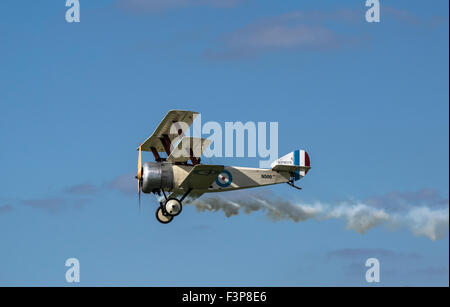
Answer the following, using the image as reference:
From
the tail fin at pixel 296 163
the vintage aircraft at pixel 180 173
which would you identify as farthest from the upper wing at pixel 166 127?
the tail fin at pixel 296 163

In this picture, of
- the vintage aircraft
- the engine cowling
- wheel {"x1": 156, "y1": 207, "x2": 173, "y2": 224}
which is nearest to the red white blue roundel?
the vintage aircraft

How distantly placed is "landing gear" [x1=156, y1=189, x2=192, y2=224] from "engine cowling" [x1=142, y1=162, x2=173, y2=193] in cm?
61

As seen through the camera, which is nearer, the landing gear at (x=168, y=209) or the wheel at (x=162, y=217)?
the landing gear at (x=168, y=209)

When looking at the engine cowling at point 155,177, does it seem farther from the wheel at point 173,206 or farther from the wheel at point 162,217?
the wheel at point 162,217

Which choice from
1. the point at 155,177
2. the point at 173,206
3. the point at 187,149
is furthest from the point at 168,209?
the point at 187,149

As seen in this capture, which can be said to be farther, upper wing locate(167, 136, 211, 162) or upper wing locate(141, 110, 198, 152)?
upper wing locate(167, 136, 211, 162)

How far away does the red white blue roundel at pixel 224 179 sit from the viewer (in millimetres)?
47625

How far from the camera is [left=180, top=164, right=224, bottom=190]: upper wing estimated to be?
149 ft

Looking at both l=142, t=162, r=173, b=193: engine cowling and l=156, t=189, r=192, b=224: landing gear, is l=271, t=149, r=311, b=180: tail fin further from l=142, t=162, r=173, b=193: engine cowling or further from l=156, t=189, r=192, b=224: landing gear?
l=142, t=162, r=173, b=193: engine cowling

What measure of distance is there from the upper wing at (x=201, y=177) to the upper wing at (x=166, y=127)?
6.65 feet

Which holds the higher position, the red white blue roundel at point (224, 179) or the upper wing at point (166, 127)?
the upper wing at point (166, 127)

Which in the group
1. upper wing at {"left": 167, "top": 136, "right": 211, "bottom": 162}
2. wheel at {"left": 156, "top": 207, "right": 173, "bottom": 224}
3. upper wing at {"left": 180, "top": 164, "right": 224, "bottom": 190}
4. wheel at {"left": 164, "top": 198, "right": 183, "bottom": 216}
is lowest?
wheel at {"left": 156, "top": 207, "right": 173, "bottom": 224}
